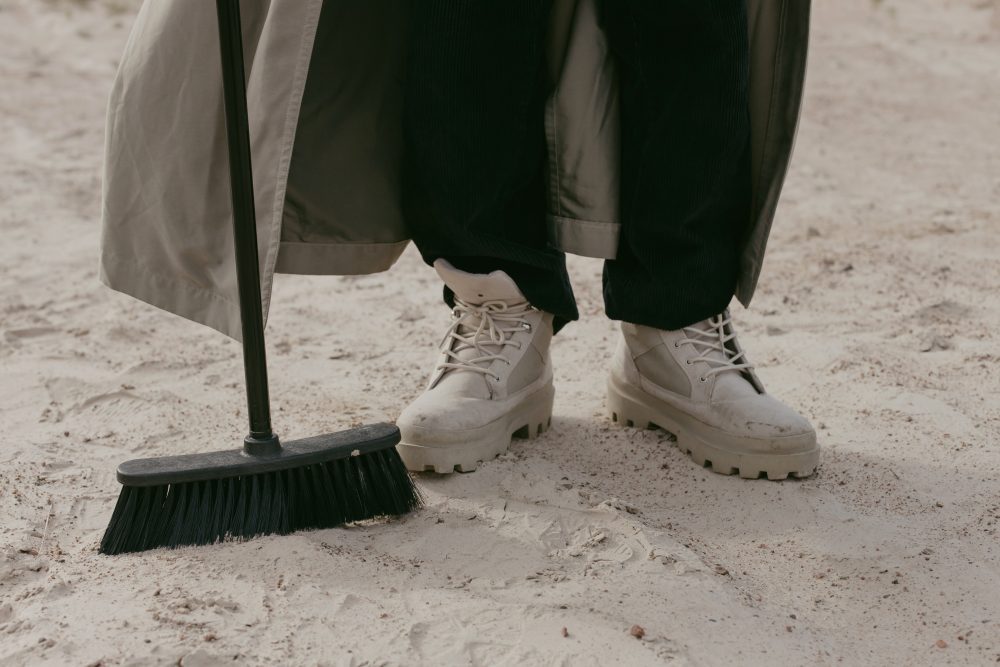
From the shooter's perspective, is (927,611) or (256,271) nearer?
(927,611)

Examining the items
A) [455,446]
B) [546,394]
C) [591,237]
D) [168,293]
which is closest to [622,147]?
[591,237]

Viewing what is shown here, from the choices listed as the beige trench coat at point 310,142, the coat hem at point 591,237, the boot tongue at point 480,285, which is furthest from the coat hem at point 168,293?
the coat hem at point 591,237

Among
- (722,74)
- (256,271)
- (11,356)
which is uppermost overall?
(722,74)

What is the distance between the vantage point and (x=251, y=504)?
1512mm

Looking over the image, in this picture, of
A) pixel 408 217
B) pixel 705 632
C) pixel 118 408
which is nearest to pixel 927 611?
pixel 705 632

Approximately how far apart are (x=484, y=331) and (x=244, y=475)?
1.71 feet

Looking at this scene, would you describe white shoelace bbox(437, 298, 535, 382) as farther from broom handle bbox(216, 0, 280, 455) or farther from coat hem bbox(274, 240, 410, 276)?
broom handle bbox(216, 0, 280, 455)

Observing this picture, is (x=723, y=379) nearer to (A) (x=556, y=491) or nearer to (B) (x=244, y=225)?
(A) (x=556, y=491)

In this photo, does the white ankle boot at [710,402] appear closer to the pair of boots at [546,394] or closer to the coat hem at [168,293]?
the pair of boots at [546,394]

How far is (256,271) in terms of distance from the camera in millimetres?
1528

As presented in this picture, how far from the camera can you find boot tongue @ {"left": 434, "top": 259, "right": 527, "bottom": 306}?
1783mm

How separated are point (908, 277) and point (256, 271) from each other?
5.87ft

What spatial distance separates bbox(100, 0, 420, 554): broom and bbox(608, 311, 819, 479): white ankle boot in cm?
54

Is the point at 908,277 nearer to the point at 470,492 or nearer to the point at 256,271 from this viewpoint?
the point at 470,492
